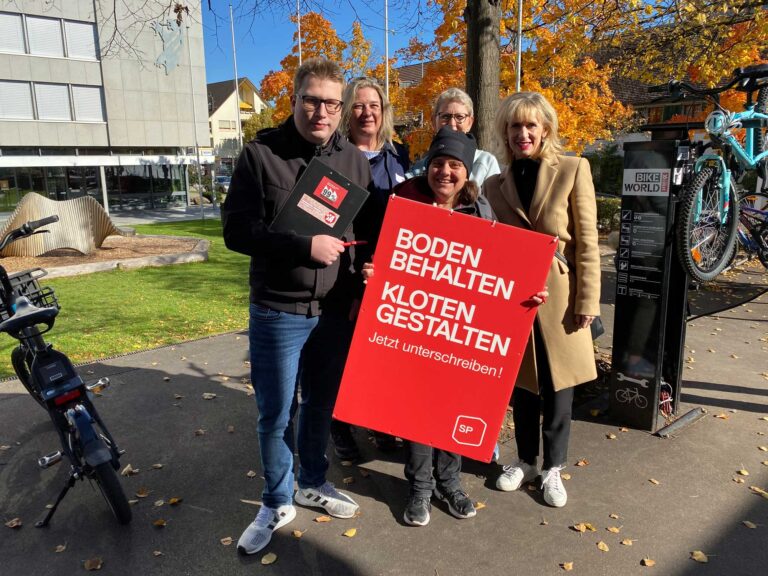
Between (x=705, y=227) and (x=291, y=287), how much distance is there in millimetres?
3755

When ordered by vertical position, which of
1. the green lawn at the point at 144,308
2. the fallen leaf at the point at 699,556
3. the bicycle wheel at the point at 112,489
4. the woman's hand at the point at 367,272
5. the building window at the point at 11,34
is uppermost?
the building window at the point at 11,34

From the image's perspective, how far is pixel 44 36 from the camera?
26.7m

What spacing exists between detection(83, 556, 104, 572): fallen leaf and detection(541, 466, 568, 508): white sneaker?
2.40 meters

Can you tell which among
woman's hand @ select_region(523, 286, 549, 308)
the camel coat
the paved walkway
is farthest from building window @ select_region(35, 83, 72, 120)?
woman's hand @ select_region(523, 286, 549, 308)

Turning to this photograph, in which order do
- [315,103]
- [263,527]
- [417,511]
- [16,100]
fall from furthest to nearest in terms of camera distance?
[16,100], [417,511], [263,527], [315,103]

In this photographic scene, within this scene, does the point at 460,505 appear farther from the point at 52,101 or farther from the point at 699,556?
the point at 52,101

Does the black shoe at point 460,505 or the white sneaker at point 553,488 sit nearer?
the black shoe at point 460,505

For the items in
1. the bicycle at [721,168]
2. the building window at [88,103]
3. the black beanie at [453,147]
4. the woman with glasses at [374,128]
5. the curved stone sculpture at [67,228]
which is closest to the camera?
the black beanie at [453,147]

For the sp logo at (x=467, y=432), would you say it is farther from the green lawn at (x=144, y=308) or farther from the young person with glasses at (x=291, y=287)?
the green lawn at (x=144, y=308)

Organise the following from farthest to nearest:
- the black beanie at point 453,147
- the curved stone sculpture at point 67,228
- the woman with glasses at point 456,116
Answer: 1. the curved stone sculpture at point 67,228
2. the woman with glasses at point 456,116
3. the black beanie at point 453,147

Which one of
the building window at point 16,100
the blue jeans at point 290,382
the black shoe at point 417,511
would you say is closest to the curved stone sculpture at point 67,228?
the blue jeans at point 290,382

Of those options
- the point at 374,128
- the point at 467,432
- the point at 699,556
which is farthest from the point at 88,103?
the point at 699,556

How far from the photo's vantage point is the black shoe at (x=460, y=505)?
3037 mm

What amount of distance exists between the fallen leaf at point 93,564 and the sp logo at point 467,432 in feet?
6.14
